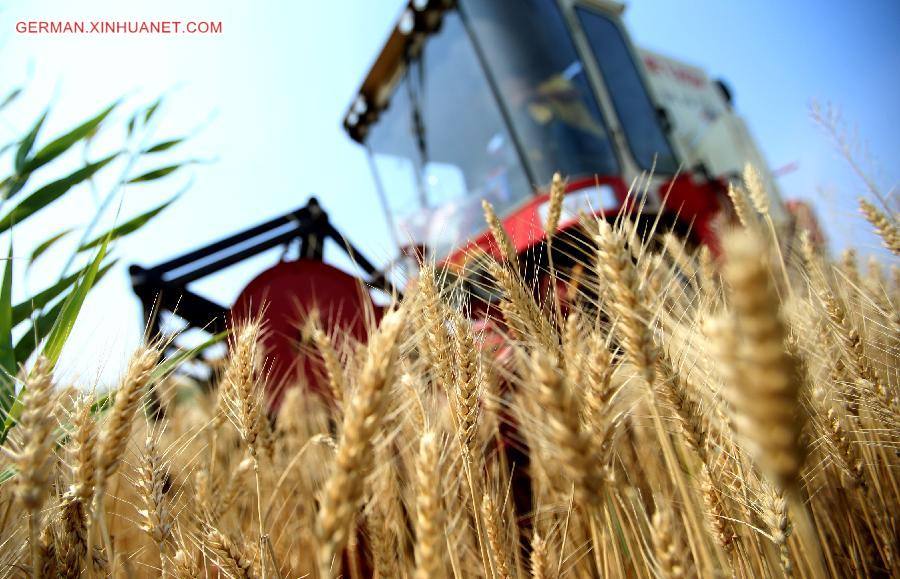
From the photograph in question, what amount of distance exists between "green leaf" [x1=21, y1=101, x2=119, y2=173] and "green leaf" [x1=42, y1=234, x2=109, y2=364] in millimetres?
525

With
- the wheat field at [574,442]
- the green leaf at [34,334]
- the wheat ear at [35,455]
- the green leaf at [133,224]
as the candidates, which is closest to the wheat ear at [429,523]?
A: the wheat field at [574,442]

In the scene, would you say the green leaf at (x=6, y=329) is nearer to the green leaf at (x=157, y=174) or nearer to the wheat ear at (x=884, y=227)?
the green leaf at (x=157, y=174)

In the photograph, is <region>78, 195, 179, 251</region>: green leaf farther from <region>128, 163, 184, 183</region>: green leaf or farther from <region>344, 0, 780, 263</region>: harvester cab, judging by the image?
<region>344, 0, 780, 263</region>: harvester cab

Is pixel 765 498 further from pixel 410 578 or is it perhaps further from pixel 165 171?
pixel 165 171

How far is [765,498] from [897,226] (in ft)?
2.96

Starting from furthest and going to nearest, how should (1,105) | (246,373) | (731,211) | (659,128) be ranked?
(659,128), (731,211), (1,105), (246,373)

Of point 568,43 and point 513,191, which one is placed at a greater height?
point 568,43

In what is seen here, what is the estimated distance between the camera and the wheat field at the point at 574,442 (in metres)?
0.46

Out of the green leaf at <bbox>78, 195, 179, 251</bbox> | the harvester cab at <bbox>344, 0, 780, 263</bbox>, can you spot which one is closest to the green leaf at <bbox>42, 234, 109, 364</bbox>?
the green leaf at <bbox>78, 195, 179, 251</bbox>

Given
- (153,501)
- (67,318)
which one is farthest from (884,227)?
(67,318)

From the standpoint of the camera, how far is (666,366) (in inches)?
28.2

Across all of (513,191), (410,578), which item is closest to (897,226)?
(410,578)

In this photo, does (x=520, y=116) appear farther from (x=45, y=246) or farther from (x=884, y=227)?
(x=45, y=246)

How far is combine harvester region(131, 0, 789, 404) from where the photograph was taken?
2.37 metres
